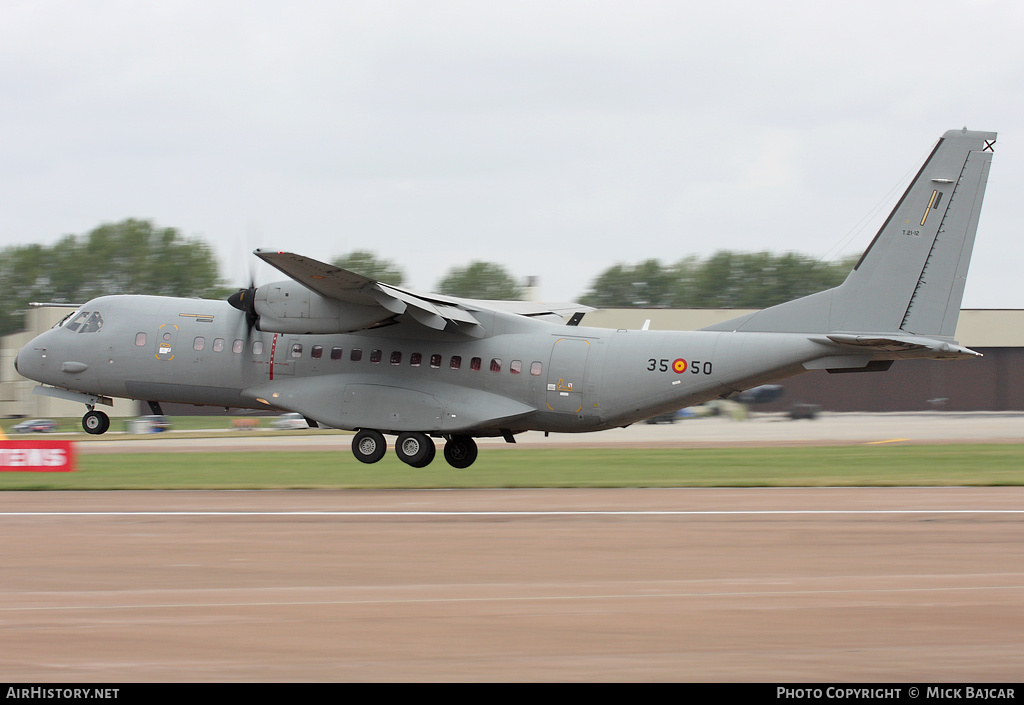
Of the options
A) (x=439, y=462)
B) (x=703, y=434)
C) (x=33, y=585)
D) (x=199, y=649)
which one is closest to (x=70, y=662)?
(x=199, y=649)

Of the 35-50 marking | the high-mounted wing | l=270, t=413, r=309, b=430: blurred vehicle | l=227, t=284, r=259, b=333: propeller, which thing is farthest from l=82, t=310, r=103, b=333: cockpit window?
l=270, t=413, r=309, b=430: blurred vehicle

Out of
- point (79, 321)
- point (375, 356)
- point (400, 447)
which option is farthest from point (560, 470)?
point (79, 321)

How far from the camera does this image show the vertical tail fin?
22.1 meters

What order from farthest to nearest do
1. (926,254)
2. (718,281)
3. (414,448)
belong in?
(718,281), (414,448), (926,254)

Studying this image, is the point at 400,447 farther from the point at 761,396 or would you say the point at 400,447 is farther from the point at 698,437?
the point at 761,396

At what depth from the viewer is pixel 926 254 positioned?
22.4 metres

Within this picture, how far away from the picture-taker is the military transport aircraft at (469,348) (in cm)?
2231

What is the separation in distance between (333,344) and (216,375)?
3093mm

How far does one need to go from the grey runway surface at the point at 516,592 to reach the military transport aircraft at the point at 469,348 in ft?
19.1

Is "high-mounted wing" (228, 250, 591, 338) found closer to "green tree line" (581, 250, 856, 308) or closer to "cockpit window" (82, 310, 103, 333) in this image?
"cockpit window" (82, 310, 103, 333)

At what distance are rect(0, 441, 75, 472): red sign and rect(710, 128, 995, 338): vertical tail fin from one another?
17.5 meters

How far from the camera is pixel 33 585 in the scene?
1102 cm

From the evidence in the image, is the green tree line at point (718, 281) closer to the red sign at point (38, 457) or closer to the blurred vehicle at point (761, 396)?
the blurred vehicle at point (761, 396)

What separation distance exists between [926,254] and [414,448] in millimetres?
12425
